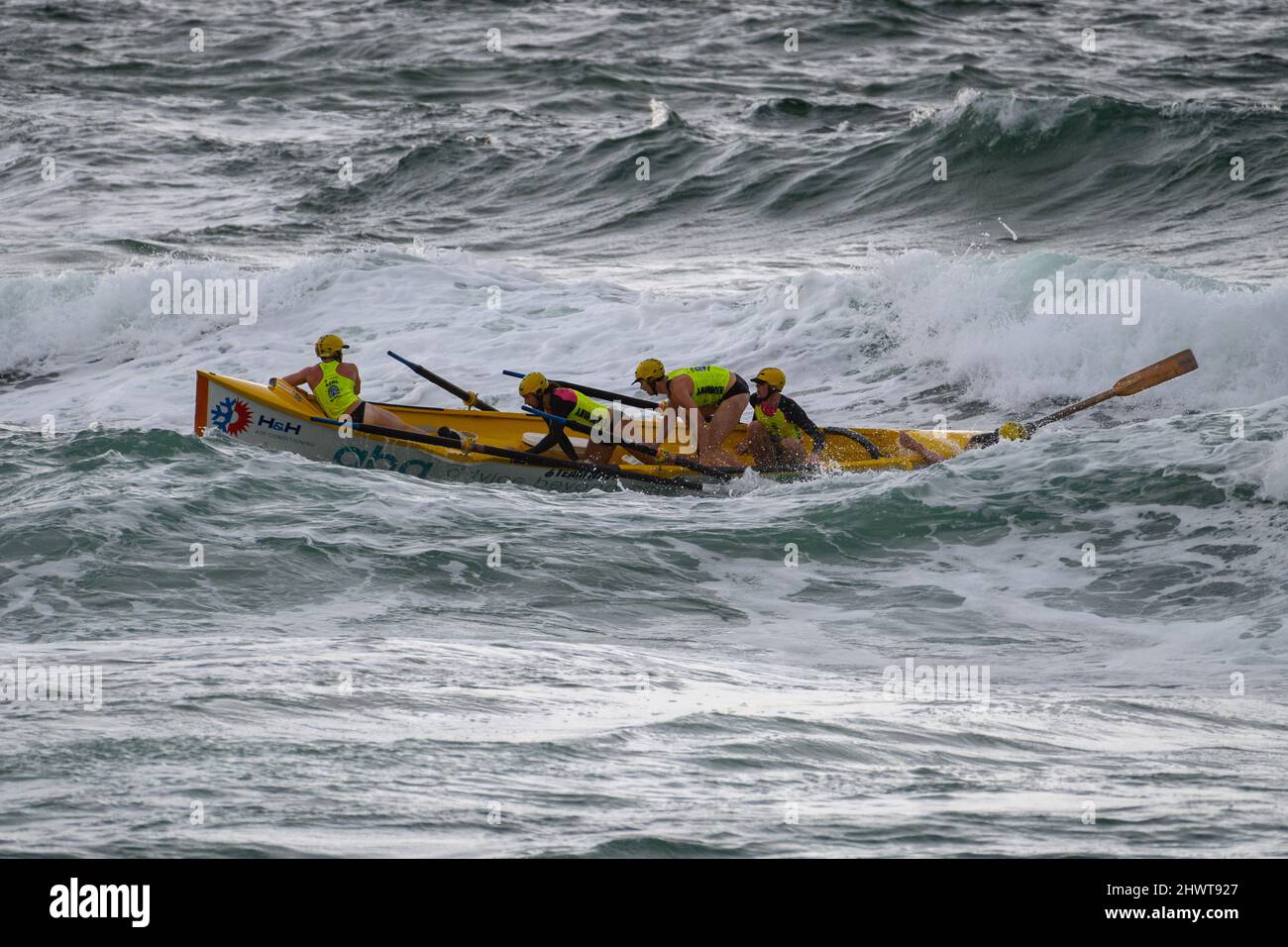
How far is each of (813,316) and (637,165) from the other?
7.70m

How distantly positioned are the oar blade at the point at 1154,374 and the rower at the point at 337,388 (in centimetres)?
669

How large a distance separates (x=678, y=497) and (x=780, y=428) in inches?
46.8

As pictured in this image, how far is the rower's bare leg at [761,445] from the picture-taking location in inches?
526

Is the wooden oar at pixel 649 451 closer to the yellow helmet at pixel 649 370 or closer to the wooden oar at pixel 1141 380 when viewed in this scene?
the yellow helmet at pixel 649 370

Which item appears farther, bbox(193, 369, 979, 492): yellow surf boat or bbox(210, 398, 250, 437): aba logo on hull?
bbox(210, 398, 250, 437): aba logo on hull

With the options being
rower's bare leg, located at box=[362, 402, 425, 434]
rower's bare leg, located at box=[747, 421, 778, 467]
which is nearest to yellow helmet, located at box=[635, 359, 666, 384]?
rower's bare leg, located at box=[747, 421, 778, 467]

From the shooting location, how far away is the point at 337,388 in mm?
13781

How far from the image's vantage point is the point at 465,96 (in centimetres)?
3100

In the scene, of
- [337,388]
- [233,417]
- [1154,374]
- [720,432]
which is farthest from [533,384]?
[1154,374]

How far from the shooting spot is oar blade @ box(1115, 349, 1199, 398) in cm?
1426

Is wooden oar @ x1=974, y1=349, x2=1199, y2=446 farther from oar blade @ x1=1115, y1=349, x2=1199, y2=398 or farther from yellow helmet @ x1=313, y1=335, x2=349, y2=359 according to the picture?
yellow helmet @ x1=313, y1=335, x2=349, y2=359

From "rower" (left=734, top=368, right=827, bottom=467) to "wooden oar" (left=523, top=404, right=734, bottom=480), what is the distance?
52 centimetres

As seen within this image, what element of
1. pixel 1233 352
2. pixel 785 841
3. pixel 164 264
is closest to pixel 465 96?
pixel 164 264

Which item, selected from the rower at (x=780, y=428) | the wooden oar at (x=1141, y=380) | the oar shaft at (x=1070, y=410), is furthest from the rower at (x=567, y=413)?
the wooden oar at (x=1141, y=380)
